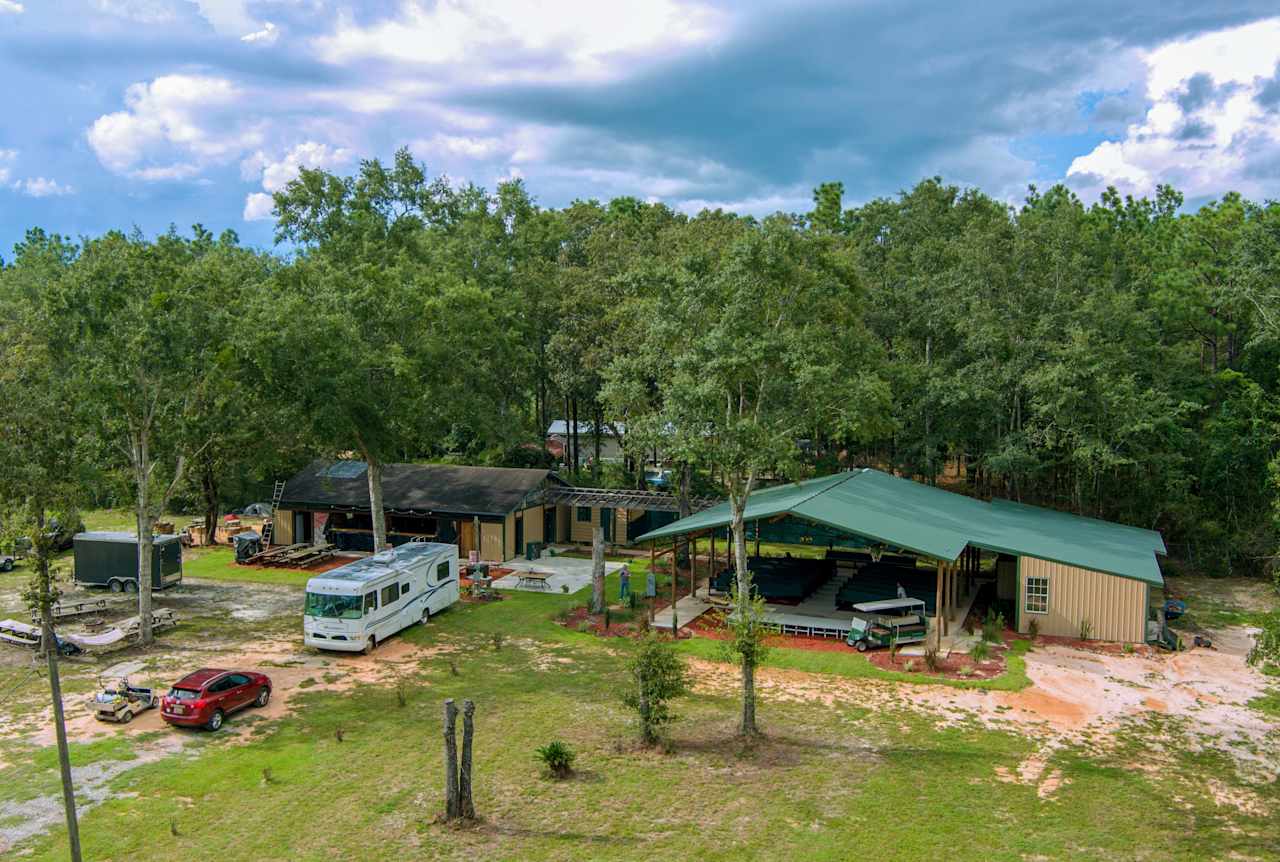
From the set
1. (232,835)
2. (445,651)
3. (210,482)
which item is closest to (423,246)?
(210,482)

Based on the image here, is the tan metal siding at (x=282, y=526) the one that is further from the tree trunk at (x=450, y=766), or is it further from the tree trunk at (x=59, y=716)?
the tree trunk at (x=450, y=766)

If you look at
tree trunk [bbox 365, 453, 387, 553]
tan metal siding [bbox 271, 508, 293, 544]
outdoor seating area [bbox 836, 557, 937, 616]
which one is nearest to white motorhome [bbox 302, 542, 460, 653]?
tree trunk [bbox 365, 453, 387, 553]

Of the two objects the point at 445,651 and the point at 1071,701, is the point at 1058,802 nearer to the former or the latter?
the point at 1071,701

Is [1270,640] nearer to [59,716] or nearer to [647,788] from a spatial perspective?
[647,788]

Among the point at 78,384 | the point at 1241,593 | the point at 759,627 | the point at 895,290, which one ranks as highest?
the point at 895,290

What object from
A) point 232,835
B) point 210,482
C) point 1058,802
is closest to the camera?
point 232,835

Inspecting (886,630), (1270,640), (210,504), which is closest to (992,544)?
(886,630)

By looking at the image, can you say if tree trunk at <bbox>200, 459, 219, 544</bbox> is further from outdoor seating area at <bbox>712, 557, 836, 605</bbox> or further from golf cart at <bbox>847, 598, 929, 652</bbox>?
golf cart at <bbox>847, 598, 929, 652</bbox>

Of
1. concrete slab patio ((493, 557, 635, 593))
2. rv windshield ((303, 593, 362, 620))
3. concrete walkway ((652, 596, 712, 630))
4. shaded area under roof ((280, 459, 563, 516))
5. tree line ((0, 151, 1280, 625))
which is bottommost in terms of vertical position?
concrete slab patio ((493, 557, 635, 593))
